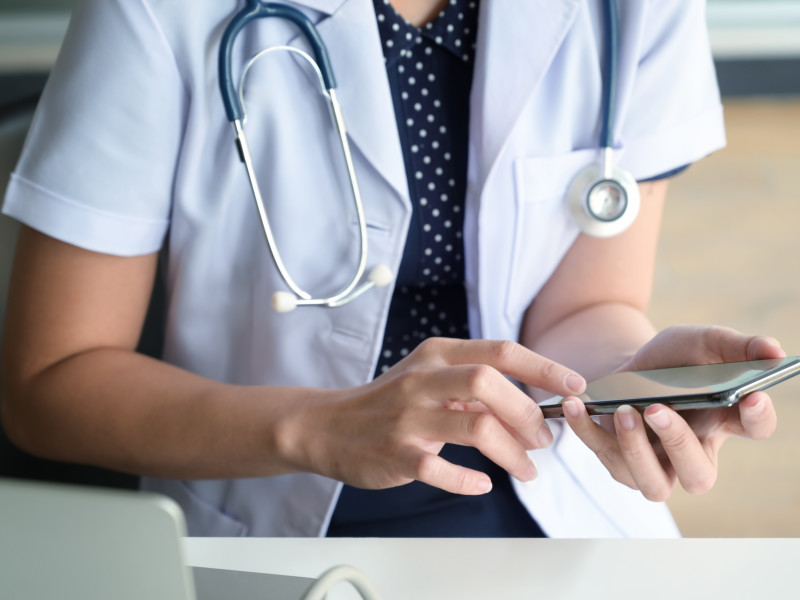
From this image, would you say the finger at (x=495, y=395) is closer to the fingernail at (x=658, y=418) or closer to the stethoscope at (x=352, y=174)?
the fingernail at (x=658, y=418)

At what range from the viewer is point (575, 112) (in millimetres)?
862

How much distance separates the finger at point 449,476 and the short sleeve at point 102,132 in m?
0.36

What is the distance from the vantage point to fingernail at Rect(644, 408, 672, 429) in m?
0.54

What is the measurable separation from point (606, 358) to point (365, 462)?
0.95ft

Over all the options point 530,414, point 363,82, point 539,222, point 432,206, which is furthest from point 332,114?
point 530,414

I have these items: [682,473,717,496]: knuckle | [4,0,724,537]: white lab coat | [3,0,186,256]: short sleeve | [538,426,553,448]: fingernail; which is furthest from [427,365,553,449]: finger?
[3,0,186,256]: short sleeve

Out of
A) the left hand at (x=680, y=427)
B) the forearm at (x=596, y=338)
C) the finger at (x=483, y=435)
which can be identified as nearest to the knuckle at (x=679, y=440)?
the left hand at (x=680, y=427)

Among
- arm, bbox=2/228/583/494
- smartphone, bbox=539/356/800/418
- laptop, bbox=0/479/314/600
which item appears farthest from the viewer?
arm, bbox=2/228/583/494

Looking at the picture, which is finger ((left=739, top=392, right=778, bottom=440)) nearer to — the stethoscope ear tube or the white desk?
the white desk

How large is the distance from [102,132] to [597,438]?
50 cm

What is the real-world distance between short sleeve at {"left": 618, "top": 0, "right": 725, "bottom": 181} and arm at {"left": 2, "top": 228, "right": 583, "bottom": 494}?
14.5 inches

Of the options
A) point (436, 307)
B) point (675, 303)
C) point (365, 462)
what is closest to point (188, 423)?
point (365, 462)

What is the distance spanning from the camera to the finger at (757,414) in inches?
21.7

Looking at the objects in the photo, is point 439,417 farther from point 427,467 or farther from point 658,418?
point 658,418
